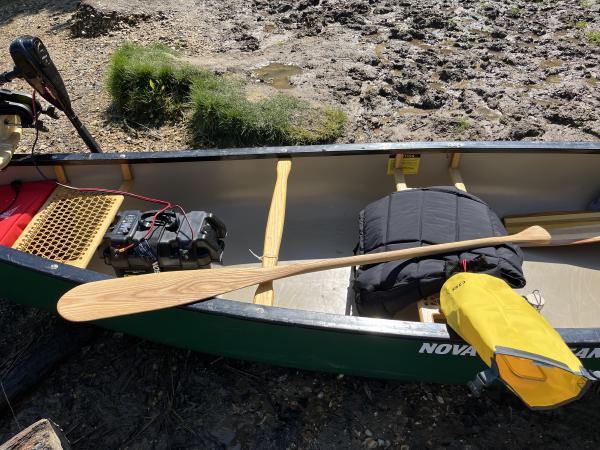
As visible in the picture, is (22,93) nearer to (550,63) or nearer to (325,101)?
(325,101)

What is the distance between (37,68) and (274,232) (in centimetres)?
216

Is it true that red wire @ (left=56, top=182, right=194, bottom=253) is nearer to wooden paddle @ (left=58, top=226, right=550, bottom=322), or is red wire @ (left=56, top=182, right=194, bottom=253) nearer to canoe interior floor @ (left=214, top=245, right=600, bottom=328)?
wooden paddle @ (left=58, top=226, right=550, bottom=322)

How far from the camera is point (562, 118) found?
5418 millimetres

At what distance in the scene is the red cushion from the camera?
10.3 ft

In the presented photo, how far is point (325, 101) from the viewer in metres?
5.88

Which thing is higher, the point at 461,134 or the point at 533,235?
the point at 533,235

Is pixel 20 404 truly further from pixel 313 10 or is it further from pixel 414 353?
pixel 313 10

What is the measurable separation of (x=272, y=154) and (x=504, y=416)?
7.55 feet

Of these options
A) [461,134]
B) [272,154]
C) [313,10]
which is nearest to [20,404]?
[272,154]

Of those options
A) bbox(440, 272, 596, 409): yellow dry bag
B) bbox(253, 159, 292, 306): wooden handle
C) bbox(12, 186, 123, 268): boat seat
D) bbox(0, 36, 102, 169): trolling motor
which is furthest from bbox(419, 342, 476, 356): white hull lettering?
bbox(0, 36, 102, 169): trolling motor

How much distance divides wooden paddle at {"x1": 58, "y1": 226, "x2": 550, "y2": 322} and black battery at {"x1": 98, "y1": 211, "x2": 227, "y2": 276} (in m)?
0.34

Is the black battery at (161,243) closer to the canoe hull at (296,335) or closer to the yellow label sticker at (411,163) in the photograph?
the canoe hull at (296,335)

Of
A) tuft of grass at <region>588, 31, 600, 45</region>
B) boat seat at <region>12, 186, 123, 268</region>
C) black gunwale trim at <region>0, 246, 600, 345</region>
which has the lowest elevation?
tuft of grass at <region>588, 31, 600, 45</region>

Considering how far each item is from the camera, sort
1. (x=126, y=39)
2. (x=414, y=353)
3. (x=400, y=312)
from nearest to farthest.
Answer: (x=414, y=353)
(x=400, y=312)
(x=126, y=39)
